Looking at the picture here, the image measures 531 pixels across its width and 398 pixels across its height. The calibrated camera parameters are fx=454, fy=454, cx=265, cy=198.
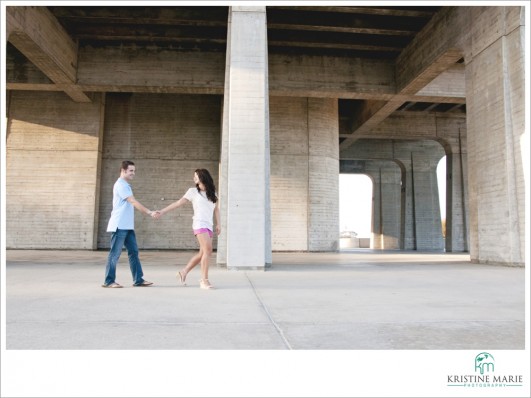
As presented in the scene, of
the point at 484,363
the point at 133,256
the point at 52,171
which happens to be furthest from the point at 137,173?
the point at 484,363

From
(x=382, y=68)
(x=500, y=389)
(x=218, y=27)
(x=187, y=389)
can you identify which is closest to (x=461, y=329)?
(x=500, y=389)

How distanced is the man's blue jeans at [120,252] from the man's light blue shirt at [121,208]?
0.09 m

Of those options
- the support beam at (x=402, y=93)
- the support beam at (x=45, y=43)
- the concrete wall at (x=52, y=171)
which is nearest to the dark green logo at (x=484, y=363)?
the support beam at (x=402, y=93)

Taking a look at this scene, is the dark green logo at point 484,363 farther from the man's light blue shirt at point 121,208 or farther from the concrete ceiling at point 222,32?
the concrete ceiling at point 222,32

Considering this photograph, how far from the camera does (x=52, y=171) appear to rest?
19125 millimetres

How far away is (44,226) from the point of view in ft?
62.0

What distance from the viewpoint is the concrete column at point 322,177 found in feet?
61.2

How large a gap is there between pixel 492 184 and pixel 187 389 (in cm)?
1129

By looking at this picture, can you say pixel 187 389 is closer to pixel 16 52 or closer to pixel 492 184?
pixel 492 184

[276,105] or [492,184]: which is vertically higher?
[276,105]

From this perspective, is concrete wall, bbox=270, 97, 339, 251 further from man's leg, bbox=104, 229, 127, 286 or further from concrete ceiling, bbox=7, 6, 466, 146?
man's leg, bbox=104, 229, 127, 286

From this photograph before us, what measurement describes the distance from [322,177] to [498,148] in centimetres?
854

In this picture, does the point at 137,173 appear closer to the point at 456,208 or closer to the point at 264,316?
the point at 456,208

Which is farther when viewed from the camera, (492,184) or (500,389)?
(492,184)
